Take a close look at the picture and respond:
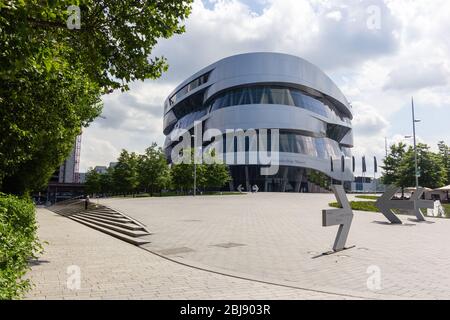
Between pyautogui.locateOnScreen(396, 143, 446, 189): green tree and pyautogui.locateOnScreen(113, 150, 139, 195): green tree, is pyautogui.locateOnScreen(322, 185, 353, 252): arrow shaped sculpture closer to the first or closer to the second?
pyautogui.locateOnScreen(396, 143, 446, 189): green tree

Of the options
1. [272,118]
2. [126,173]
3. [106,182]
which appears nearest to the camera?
[126,173]

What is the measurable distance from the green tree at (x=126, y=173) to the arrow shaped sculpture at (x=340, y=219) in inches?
1932

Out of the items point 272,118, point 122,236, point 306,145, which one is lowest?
point 122,236

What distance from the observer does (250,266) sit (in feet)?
26.0

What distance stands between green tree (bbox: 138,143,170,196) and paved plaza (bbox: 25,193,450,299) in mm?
39283

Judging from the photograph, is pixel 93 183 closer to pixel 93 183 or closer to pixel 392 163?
pixel 93 183

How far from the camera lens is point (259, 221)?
1692cm

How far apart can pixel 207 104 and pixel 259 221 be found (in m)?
72.6

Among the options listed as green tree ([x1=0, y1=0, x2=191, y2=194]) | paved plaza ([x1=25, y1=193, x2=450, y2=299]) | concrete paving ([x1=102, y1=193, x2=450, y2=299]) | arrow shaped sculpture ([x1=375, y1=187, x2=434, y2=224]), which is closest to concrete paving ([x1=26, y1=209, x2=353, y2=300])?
paved plaza ([x1=25, y1=193, x2=450, y2=299])

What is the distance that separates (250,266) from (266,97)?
224 ft

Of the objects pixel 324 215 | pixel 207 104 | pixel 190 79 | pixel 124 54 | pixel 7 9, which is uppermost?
pixel 190 79

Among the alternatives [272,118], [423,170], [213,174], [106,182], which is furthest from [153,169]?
[423,170]
